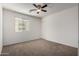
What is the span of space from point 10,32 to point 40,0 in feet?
11.1

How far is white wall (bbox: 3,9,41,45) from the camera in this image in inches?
153

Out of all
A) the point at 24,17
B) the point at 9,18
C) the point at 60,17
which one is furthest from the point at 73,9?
the point at 9,18

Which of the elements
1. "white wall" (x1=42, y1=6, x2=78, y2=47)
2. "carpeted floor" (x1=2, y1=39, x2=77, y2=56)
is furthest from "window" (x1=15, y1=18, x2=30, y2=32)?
"white wall" (x1=42, y1=6, x2=78, y2=47)

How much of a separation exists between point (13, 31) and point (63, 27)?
9.82 ft

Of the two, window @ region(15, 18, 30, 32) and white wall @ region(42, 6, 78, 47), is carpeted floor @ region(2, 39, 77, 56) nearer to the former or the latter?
white wall @ region(42, 6, 78, 47)

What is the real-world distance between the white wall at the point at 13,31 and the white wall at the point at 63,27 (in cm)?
108

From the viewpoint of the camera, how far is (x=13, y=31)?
14.2ft

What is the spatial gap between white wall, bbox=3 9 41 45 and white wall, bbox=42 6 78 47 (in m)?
1.08

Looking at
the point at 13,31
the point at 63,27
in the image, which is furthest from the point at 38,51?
the point at 63,27

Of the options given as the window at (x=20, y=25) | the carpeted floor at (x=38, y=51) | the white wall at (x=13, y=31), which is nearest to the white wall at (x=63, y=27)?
the carpeted floor at (x=38, y=51)

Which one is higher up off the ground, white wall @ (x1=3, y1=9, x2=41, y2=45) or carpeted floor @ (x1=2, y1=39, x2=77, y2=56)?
white wall @ (x1=3, y1=9, x2=41, y2=45)

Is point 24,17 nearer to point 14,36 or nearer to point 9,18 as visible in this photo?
point 9,18

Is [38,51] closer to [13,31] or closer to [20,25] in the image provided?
[13,31]

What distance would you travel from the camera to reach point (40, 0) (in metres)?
1.27
